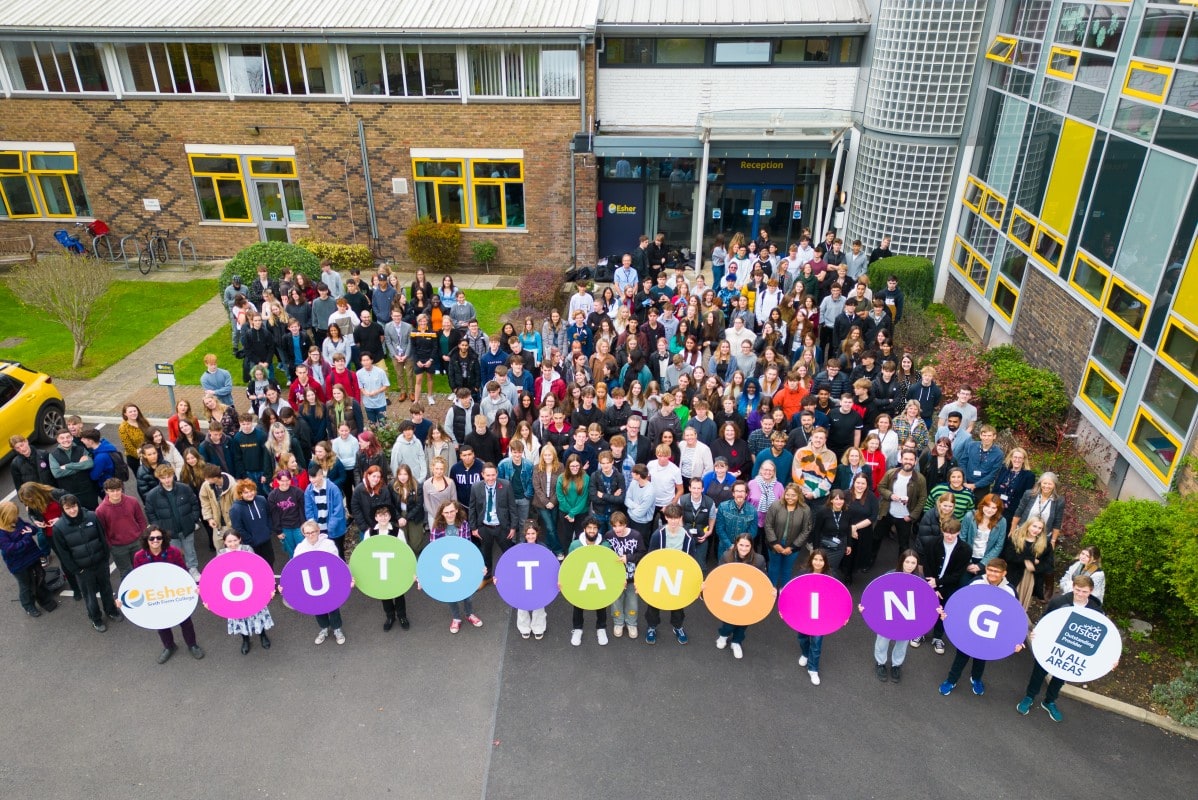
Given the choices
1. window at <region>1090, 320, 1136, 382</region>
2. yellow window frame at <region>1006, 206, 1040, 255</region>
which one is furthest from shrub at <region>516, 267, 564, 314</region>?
window at <region>1090, 320, 1136, 382</region>

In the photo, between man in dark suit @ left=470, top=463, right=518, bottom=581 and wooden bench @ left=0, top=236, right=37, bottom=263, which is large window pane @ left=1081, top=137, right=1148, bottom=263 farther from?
wooden bench @ left=0, top=236, right=37, bottom=263

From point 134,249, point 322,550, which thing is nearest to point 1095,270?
point 322,550

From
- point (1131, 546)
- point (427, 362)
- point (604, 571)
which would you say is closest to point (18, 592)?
point (427, 362)

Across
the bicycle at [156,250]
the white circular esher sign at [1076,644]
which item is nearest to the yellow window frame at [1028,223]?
the white circular esher sign at [1076,644]

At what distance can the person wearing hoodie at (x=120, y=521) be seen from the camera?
323 inches

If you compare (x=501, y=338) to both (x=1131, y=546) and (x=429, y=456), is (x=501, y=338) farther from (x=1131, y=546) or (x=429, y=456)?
(x=1131, y=546)

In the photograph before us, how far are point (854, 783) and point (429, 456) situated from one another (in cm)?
564

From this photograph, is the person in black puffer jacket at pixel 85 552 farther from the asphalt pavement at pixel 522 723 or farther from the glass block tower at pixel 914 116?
the glass block tower at pixel 914 116

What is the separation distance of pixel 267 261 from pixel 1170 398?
14.5 meters

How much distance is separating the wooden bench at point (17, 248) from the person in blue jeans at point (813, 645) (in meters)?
21.6

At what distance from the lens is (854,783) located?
6793 millimetres

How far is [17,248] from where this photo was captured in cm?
2095

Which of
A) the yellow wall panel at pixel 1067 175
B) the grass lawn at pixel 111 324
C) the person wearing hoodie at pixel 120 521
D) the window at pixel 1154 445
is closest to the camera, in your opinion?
the person wearing hoodie at pixel 120 521

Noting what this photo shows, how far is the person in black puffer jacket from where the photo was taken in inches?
307
